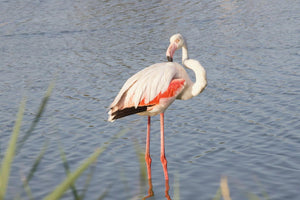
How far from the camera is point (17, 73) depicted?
1255cm

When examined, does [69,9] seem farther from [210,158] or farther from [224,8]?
[210,158]

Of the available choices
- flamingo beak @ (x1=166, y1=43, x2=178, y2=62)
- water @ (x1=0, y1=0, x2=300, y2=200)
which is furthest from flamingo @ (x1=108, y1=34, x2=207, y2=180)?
water @ (x1=0, y1=0, x2=300, y2=200)

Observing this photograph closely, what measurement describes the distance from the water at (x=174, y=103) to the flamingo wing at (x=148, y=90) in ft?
1.34

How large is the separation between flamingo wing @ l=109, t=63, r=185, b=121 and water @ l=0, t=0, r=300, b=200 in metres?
0.41

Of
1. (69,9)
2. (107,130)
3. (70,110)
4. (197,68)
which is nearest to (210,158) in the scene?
(197,68)

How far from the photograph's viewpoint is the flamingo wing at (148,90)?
19.8 ft

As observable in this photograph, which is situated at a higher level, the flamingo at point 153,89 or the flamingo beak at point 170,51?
the flamingo beak at point 170,51

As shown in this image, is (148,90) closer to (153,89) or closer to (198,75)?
(153,89)

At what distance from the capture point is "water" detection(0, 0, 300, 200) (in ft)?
21.2

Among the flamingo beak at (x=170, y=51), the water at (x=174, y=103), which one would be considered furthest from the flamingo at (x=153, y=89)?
the water at (x=174, y=103)

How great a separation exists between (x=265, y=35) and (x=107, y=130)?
7.85 metres

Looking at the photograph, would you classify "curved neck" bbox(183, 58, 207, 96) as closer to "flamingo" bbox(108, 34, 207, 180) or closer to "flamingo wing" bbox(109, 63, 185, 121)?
"flamingo" bbox(108, 34, 207, 180)

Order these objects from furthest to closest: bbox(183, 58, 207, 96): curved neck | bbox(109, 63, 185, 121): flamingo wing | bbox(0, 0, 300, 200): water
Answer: bbox(0, 0, 300, 200): water, bbox(183, 58, 207, 96): curved neck, bbox(109, 63, 185, 121): flamingo wing

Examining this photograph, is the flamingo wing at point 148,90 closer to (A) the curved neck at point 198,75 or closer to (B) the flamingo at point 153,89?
(B) the flamingo at point 153,89
